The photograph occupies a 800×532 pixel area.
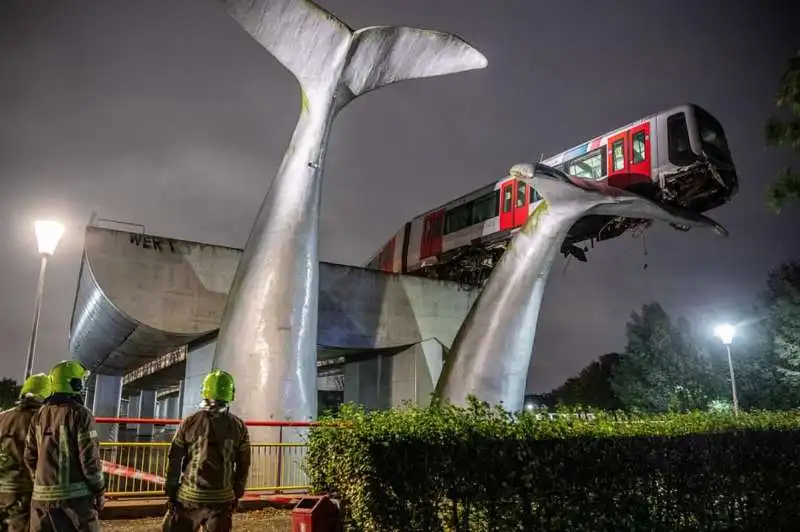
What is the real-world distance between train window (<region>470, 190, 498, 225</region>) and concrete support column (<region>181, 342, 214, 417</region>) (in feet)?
30.8

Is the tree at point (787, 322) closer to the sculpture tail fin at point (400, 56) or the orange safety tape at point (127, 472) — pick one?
the sculpture tail fin at point (400, 56)

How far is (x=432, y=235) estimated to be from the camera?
23.5 metres

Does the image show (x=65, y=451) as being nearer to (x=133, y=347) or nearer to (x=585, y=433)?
(x=585, y=433)

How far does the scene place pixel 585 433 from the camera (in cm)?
609

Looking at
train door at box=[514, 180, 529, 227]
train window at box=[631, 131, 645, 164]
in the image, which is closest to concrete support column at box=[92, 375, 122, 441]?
train door at box=[514, 180, 529, 227]

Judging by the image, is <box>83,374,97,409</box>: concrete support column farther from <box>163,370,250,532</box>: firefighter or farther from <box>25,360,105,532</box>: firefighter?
<box>163,370,250,532</box>: firefighter

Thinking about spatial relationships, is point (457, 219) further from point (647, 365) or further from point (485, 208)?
point (647, 365)

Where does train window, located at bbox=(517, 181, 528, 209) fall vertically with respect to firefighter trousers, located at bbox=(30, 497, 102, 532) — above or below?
above

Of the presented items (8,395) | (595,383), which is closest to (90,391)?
(8,395)

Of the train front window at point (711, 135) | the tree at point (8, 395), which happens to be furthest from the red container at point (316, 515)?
the tree at point (8, 395)

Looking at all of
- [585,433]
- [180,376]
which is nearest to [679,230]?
[585,433]

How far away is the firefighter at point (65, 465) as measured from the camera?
4469 mm

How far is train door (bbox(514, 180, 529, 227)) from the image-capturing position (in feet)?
61.7

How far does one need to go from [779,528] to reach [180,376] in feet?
98.4
